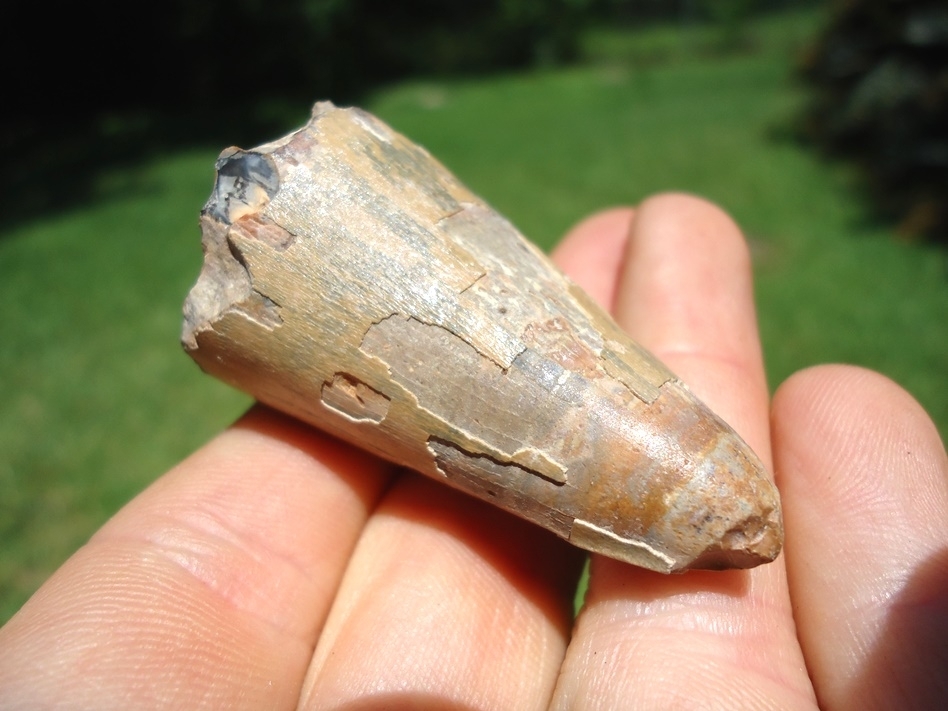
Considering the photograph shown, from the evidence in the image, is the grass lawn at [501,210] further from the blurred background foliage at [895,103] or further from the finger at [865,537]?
the finger at [865,537]

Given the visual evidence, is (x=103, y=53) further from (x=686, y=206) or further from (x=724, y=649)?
(x=724, y=649)

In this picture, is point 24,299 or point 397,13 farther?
point 397,13

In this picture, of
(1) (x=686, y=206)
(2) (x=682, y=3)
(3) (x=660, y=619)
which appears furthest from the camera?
(2) (x=682, y=3)

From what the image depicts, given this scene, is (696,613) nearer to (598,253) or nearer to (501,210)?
(598,253)

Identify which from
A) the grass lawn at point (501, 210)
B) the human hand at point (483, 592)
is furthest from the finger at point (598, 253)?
the grass lawn at point (501, 210)

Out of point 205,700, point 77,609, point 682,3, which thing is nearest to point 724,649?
point 205,700

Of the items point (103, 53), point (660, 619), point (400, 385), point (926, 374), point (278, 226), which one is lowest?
point (103, 53)
